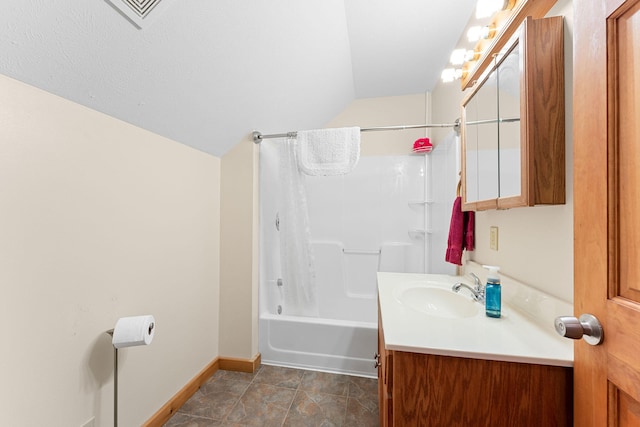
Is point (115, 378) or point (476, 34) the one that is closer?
point (115, 378)

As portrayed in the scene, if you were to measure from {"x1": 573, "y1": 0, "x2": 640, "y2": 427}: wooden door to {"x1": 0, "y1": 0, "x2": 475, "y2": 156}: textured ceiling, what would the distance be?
1.17 m

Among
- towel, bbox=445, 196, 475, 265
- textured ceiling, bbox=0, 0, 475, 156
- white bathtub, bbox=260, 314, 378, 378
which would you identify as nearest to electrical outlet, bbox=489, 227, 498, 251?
towel, bbox=445, 196, 475, 265

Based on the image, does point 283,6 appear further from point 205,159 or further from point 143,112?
point 205,159

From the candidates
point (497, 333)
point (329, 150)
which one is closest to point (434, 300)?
point (497, 333)

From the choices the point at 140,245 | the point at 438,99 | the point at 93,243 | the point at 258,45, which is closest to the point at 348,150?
the point at 258,45

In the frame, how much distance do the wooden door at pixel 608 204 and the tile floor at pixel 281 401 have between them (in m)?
1.19

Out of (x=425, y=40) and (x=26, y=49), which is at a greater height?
(x=425, y=40)

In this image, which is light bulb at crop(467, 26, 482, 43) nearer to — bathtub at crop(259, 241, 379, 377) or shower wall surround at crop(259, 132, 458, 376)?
shower wall surround at crop(259, 132, 458, 376)

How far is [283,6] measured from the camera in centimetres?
125

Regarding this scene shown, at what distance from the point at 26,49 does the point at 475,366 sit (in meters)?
1.56

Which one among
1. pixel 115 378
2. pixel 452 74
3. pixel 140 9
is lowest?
pixel 115 378

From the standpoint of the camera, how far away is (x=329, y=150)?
1735 mm

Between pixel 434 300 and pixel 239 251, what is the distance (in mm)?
1308

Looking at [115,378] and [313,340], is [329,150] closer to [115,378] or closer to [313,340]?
[313,340]
